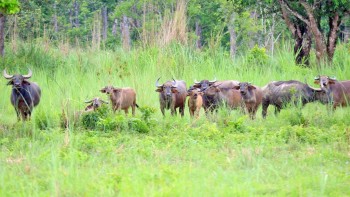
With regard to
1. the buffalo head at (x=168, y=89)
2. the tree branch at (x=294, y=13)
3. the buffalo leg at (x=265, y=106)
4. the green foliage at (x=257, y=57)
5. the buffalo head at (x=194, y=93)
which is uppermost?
the tree branch at (x=294, y=13)

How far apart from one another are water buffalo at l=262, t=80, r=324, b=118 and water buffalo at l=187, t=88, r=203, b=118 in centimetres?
150

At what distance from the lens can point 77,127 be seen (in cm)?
1156

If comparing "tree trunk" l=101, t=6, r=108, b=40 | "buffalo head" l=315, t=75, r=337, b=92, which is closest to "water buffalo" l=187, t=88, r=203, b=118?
"buffalo head" l=315, t=75, r=337, b=92

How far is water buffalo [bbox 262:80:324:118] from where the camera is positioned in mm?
14211

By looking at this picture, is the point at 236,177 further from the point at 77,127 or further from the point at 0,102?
the point at 0,102

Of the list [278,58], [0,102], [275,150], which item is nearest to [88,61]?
[0,102]

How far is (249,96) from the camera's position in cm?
1423

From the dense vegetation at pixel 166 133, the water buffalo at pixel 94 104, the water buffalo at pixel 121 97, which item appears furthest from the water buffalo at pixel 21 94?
the water buffalo at pixel 121 97

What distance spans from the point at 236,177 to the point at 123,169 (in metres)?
1.41

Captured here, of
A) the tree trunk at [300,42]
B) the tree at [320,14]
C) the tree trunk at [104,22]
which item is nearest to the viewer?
the tree at [320,14]

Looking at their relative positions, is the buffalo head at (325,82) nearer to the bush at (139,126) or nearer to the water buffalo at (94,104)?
the water buffalo at (94,104)

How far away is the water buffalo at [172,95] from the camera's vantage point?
46.0ft

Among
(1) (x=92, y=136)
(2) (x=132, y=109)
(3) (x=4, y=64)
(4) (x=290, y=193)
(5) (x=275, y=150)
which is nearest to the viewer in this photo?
(4) (x=290, y=193)

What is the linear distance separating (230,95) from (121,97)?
248 cm
